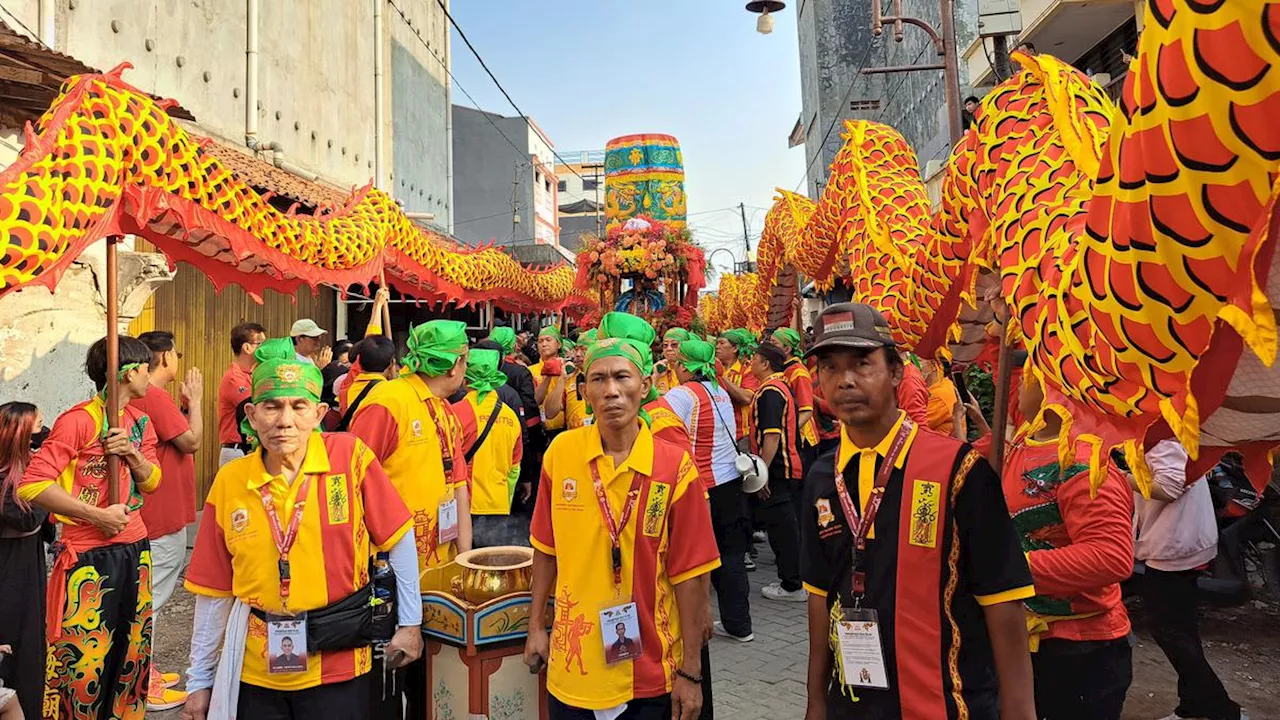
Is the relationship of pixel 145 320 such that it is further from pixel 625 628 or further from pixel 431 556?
pixel 625 628

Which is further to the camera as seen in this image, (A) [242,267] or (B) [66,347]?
(B) [66,347]

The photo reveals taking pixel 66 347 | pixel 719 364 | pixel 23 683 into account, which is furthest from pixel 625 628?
pixel 66 347

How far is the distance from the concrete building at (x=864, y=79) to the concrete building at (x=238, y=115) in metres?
9.40

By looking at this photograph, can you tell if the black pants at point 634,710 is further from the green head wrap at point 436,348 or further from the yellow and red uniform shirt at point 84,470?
the yellow and red uniform shirt at point 84,470

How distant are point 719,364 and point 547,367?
1.57 meters

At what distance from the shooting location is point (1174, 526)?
3.72 meters

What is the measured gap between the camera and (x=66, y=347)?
6238 mm

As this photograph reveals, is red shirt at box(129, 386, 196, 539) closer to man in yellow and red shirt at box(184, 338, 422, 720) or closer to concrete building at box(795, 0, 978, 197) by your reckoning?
man in yellow and red shirt at box(184, 338, 422, 720)

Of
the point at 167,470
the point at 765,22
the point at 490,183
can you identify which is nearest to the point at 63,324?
the point at 167,470

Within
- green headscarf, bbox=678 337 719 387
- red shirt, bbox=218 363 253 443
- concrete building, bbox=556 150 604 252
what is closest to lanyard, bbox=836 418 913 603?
green headscarf, bbox=678 337 719 387

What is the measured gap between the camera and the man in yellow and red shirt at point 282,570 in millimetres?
2320

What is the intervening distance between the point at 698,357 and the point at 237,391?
3.29 metres

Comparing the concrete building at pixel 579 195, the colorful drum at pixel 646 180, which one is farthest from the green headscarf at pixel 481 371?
the concrete building at pixel 579 195

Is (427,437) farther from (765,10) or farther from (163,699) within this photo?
(765,10)
